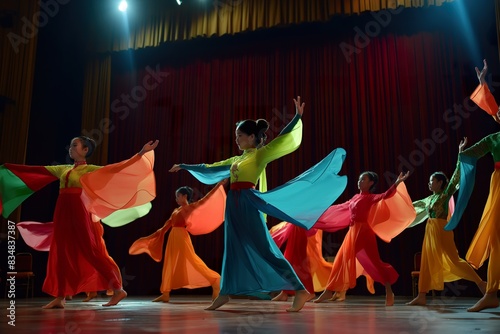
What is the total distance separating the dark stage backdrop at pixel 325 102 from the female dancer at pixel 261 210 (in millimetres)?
4223

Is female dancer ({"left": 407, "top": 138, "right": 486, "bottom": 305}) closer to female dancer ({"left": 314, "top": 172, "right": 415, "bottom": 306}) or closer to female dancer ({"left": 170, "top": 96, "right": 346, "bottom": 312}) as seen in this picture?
female dancer ({"left": 314, "top": 172, "right": 415, "bottom": 306})

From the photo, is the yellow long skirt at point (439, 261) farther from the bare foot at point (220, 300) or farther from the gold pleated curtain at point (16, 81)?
the gold pleated curtain at point (16, 81)

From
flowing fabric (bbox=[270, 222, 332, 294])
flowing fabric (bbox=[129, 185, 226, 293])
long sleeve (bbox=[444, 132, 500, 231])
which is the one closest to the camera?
long sleeve (bbox=[444, 132, 500, 231])

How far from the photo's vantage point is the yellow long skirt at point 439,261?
4.98m

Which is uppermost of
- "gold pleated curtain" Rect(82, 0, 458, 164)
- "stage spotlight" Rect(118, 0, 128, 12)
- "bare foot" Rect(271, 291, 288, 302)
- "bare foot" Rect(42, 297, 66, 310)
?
"stage spotlight" Rect(118, 0, 128, 12)

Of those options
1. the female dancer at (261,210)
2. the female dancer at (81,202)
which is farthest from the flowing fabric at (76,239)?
the female dancer at (261,210)

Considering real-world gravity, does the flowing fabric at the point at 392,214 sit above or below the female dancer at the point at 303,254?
above

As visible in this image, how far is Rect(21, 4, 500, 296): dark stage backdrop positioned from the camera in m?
7.85

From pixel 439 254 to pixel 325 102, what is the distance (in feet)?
13.4

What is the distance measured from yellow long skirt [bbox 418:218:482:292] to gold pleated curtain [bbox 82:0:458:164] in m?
3.91

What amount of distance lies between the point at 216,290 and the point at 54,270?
219 cm

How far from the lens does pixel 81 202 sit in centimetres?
434

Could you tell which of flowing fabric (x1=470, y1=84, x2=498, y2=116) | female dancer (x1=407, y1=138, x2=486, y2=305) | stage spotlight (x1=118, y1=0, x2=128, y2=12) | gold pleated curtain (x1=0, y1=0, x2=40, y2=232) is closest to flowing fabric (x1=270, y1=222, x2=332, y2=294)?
female dancer (x1=407, y1=138, x2=486, y2=305)

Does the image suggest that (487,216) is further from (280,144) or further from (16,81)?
(16,81)
